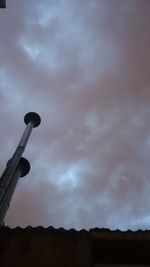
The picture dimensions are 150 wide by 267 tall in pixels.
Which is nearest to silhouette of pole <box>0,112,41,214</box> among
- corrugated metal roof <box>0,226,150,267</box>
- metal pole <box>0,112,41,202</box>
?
metal pole <box>0,112,41,202</box>

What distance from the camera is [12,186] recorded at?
1709 centimetres

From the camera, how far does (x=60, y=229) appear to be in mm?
6074

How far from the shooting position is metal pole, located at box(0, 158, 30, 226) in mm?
14939

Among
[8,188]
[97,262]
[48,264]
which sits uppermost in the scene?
[8,188]

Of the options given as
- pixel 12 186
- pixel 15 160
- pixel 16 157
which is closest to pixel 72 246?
pixel 12 186

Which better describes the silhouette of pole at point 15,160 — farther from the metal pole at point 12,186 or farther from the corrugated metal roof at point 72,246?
the corrugated metal roof at point 72,246

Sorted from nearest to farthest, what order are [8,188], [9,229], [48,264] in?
[48,264] → [9,229] → [8,188]

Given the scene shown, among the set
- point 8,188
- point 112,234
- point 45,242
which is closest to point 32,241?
point 45,242

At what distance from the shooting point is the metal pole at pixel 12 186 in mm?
14939

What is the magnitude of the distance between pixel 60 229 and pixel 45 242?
21.1 inches

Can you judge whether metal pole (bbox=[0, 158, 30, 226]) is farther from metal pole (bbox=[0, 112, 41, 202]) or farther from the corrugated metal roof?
the corrugated metal roof

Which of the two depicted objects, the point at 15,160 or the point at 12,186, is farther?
the point at 15,160

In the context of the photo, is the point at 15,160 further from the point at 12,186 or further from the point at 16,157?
the point at 12,186

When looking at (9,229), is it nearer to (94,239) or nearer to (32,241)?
(32,241)
